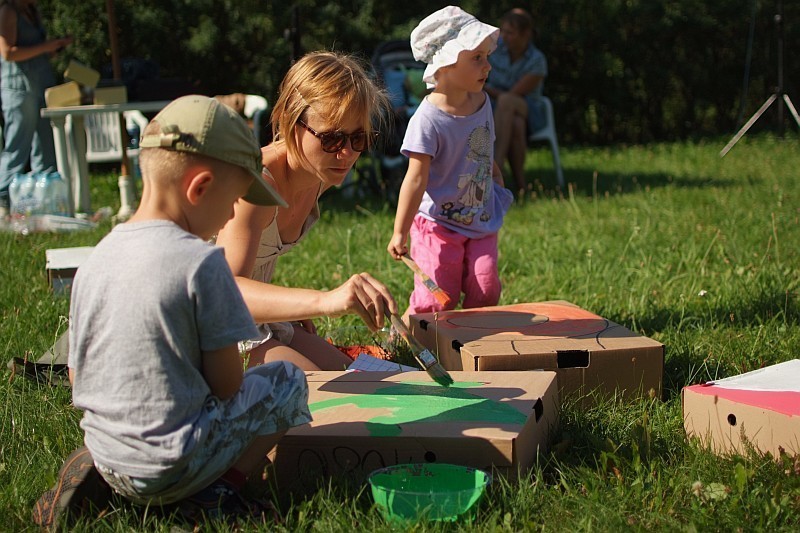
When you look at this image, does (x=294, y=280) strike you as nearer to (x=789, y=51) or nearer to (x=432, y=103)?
(x=432, y=103)

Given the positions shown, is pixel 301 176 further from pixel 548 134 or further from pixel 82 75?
pixel 548 134

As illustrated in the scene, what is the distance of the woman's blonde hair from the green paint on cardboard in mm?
715

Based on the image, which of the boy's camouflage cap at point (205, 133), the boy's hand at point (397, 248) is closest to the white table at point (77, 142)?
the boy's hand at point (397, 248)

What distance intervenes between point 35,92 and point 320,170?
4.65 meters

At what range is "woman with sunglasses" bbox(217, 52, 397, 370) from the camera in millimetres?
2234

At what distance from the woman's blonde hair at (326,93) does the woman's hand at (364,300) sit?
1.91ft

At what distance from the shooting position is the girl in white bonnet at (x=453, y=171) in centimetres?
338

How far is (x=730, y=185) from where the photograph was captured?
6855 millimetres

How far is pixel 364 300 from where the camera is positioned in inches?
81.2

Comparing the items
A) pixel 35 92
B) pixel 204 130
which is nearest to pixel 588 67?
pixel 35 92

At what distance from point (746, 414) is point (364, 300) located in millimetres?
934

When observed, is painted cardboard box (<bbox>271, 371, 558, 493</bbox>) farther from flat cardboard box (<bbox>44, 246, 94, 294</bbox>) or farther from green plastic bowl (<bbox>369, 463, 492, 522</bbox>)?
flat cardboard box (<bbox>44, 246, 94, 294</bbox>)

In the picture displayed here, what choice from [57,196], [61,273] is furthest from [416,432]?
[57,196]

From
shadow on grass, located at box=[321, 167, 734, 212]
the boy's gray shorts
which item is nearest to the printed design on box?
the boy's gray shorts
